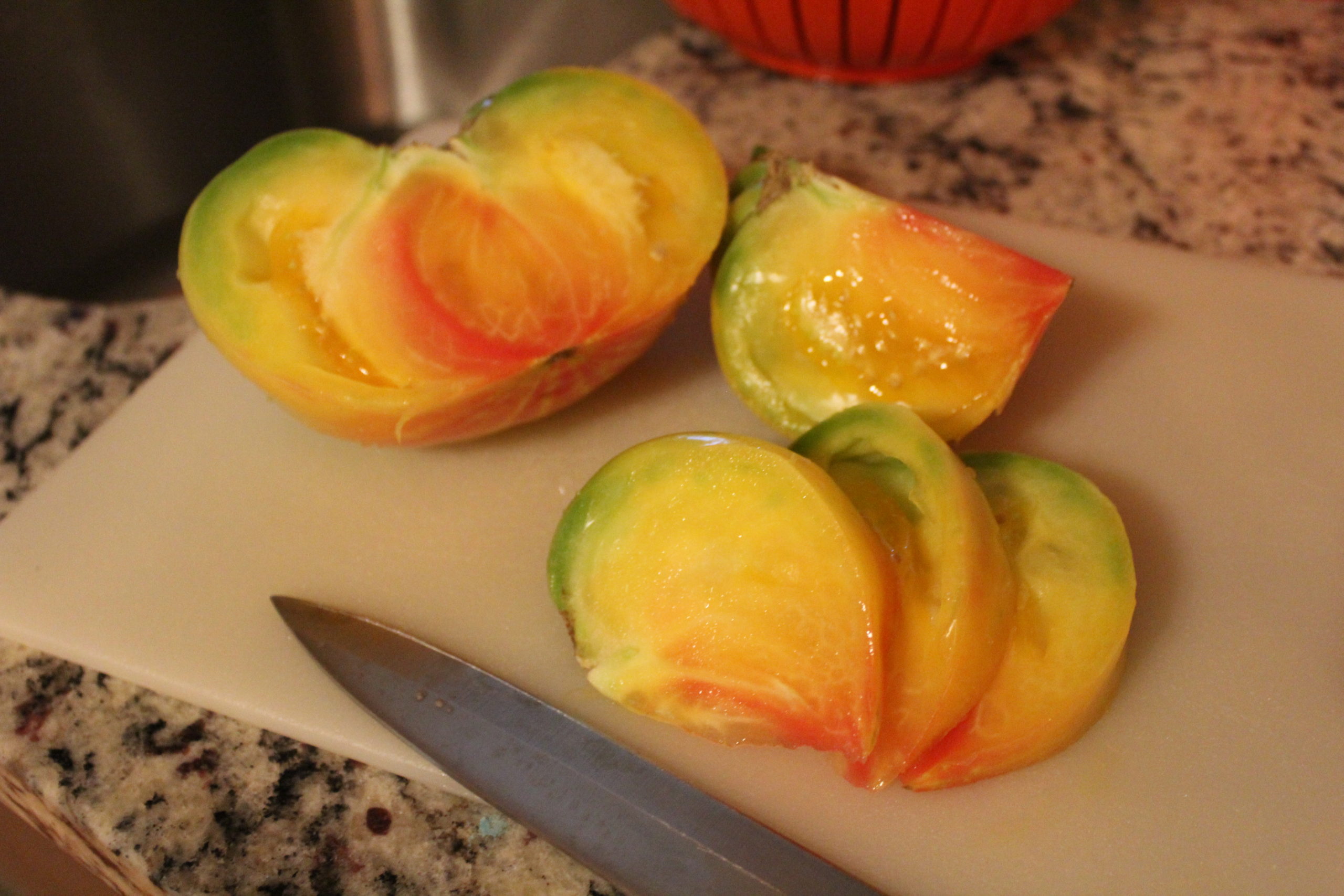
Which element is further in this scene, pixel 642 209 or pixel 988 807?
pixel 642 209

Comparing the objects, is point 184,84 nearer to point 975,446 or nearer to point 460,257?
point 460,257

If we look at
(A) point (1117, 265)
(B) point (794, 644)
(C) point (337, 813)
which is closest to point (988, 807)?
(B) point (794, 644)

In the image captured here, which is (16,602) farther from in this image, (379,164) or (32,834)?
(379,164)

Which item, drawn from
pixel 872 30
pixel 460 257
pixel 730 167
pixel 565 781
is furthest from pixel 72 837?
pixel 872 30

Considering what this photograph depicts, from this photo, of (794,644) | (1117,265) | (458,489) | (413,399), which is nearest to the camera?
(794,644)

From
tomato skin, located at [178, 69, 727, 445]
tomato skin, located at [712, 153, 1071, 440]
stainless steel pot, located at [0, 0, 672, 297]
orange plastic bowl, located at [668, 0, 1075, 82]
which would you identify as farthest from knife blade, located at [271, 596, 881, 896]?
orange plastic bowl, located at [668, 0, 1075, 82]

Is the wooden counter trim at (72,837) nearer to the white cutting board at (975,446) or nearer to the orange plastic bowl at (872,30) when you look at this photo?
the white cutting board at (975,446)

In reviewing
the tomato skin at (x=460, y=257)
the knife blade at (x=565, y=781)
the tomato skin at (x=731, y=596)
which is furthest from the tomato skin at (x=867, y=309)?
the knife blade at (x=565, y=781)
